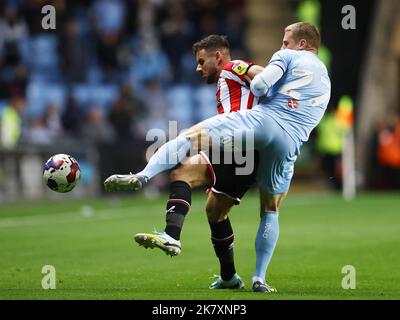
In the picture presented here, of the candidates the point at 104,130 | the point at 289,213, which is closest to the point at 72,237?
the point at 289,213

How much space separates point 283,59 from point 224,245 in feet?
5.67

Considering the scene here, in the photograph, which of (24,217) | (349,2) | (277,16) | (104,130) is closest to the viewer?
(24,217)

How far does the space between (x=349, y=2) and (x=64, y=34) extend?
22.1 ft

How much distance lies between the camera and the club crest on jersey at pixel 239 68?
8.09 meters

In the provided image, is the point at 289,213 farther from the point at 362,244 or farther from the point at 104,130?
the point at 104,130

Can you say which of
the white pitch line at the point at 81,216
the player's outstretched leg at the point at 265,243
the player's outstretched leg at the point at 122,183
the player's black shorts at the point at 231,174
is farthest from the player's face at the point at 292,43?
the white pitch line at the point at 81,216

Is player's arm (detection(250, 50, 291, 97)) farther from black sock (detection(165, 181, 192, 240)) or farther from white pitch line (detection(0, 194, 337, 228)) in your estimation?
white pitch line (detection(0, 194, 337, 228))

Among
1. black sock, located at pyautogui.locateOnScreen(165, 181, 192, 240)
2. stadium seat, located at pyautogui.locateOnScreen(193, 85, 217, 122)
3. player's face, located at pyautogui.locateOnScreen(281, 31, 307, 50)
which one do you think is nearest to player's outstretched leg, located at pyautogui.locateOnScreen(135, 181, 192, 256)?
black sock, located at pyautogui.locateOnScreen(165, 181, 192, 240)

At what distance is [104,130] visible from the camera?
72.7ft

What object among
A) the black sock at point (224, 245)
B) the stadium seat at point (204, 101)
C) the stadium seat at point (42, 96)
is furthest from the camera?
the stadium seat at point (204, 101)

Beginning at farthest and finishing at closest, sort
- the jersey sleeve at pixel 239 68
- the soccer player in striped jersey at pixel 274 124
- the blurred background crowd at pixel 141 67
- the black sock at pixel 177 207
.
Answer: the blurred background crowd at pixel 141 67 < the jersey sleeve at pixel 239 68 < the soccer player in striped jersey at pixel 274 124 < the black sock at pixel 177 207

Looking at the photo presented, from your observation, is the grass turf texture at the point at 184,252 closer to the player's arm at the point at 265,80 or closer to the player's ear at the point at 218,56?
the player's arm at the point at 265,80

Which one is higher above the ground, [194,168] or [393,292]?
[194,168]

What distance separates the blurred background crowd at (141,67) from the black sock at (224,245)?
12.8 metres
